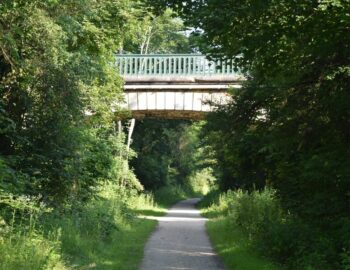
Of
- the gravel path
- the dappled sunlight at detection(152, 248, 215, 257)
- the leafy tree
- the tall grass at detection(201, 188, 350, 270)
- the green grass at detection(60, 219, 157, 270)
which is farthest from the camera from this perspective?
the dappled sunlight at detection(152, 248, 215, 257)

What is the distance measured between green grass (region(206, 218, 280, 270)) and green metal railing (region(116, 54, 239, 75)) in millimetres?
6030

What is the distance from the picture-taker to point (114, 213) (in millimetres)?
17766

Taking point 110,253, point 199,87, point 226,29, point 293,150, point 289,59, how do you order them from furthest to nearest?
point 199,87, point 110,253, point 293,150, point 289,59, point 226,29

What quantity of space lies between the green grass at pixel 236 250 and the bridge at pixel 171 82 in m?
5.29

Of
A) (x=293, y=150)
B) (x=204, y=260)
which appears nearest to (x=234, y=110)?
(x=293, y=150)

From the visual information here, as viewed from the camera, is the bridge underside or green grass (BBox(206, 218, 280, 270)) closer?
green grass (BBox(206, 218, 280, 270))

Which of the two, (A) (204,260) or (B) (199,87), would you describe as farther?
(B) (199,87)

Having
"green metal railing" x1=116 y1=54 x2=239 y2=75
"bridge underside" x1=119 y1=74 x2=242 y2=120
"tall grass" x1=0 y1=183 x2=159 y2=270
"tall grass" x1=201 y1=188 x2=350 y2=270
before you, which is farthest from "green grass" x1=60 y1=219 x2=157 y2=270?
"green metal railing" x1=116 y1=54 x2=239 y2=75

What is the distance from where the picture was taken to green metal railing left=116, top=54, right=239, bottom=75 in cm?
2070

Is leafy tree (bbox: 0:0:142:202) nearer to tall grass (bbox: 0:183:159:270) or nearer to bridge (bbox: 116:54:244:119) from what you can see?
tall grass (bbox: 0:183:159:270)

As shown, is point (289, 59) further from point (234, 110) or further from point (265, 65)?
point (234, 110)

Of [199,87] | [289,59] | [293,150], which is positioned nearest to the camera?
[289,59]

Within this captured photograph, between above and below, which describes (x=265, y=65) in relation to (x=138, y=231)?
above

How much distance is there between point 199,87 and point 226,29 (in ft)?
41.8
